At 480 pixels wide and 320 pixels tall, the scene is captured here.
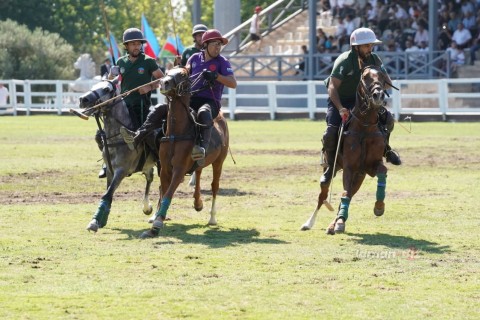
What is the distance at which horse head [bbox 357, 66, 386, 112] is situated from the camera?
12672mm

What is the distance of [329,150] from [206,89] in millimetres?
1570

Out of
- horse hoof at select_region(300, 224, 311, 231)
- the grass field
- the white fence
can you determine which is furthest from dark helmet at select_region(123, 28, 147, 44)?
the white fence

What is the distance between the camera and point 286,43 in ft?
156

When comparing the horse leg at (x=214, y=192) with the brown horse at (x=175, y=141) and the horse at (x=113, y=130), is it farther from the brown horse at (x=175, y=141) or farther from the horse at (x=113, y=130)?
the horse at (x=113, y=130)

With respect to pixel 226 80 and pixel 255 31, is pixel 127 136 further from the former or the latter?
pixel 255 31

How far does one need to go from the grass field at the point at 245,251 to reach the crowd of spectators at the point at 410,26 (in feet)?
61.2

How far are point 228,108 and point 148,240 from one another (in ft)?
94.5

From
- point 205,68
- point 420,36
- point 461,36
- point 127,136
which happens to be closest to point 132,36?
point 205,68

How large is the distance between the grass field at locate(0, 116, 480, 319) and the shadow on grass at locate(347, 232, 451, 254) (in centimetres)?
2

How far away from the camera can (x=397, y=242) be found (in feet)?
41.2

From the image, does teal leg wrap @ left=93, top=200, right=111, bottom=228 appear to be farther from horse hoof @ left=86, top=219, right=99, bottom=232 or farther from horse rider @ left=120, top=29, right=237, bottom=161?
horse rider @ left=120, top=29, right=237, bottom=161

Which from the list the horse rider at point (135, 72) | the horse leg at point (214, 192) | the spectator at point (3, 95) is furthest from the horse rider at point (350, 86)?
the spectator at point (3, 95)

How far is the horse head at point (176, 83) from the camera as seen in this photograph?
42.7ft

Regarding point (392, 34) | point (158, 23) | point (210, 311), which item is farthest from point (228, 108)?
point (158, 23)
